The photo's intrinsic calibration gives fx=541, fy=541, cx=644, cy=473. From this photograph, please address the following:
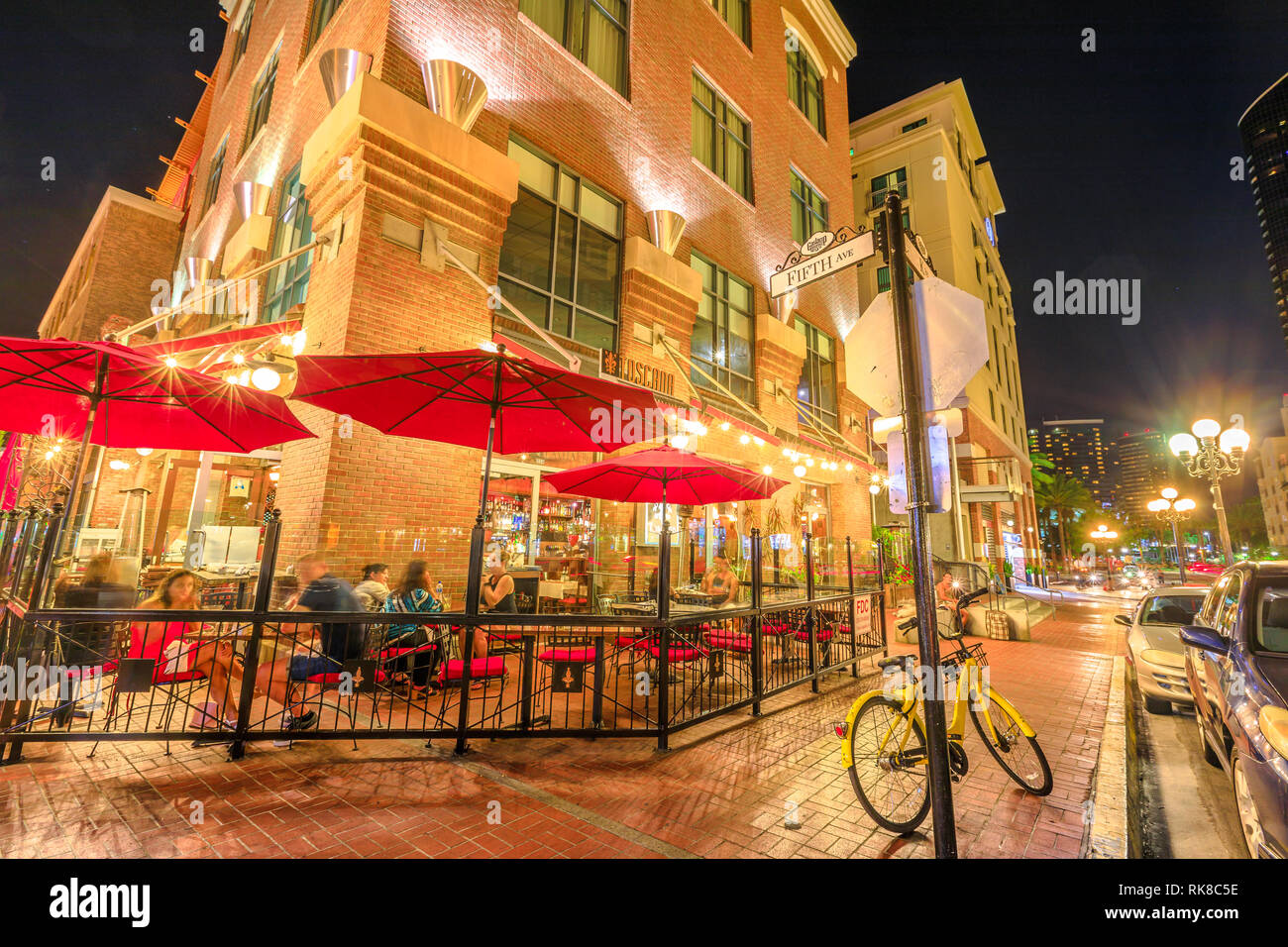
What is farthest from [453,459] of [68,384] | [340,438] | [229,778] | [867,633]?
[867,633]

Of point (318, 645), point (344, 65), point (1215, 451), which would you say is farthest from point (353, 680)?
point (1215, 451)

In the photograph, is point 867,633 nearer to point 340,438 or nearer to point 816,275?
point 816,275

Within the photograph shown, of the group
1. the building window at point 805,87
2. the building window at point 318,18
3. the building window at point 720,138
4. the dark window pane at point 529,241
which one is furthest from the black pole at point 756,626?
the building window at point 805,87

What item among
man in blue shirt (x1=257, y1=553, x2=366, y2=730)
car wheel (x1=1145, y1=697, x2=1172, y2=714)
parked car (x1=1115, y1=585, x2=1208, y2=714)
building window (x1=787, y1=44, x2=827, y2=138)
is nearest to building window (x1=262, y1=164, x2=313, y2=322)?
man in blue shirt (x1=257, y1=553, x2=366, y2=730)

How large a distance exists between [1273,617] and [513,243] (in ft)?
35.1

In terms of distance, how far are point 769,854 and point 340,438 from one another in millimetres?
6712

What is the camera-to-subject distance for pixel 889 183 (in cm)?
2861

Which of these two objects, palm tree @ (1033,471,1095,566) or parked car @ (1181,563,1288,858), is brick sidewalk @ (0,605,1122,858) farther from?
palm tree @ (1033,471,1095,566)

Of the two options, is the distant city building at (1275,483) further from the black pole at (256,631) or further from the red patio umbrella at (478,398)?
the black pole at (256,631)

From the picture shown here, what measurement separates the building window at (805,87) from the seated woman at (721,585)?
16751mm

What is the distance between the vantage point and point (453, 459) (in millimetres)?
8125

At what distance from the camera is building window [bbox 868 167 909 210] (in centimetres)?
2788

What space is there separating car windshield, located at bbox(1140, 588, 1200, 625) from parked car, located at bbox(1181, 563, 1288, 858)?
9.57 ft

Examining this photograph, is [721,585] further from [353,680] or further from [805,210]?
[805,210]
